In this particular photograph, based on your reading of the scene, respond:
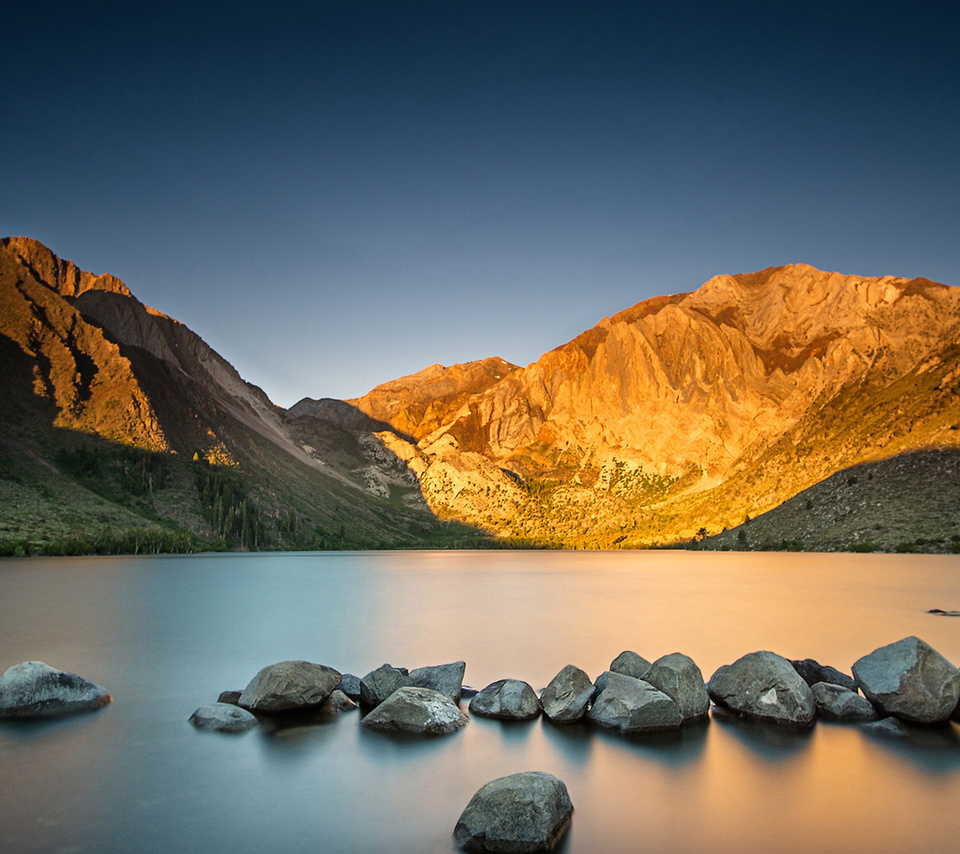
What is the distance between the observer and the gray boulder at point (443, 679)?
17391 millimetres

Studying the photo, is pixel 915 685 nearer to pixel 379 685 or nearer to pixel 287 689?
pixel 379 685

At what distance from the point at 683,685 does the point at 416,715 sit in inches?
262

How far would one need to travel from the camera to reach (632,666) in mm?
17172

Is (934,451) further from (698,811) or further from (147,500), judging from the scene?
(147,500)

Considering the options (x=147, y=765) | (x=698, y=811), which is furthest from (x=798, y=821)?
(x=147, y=765)

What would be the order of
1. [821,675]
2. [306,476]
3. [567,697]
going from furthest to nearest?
1. [306,476]
2. [821,675]
3. [567,697]

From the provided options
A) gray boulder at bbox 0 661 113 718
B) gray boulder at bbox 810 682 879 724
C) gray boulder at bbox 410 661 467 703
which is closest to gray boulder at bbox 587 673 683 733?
gray boulder at bbox 810 682 879 724

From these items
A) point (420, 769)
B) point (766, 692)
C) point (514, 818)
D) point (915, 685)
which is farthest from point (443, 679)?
point (915, 685)

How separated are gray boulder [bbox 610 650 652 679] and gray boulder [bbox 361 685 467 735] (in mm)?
4799

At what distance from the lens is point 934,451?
8944 centimetres

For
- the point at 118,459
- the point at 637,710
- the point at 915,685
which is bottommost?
the point at 637,710

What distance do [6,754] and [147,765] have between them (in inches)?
114

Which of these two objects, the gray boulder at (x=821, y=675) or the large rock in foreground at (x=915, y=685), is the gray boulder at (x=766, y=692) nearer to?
the large rock in foreground at (x=915, y=685)

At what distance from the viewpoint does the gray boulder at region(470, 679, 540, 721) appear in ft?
50.8
